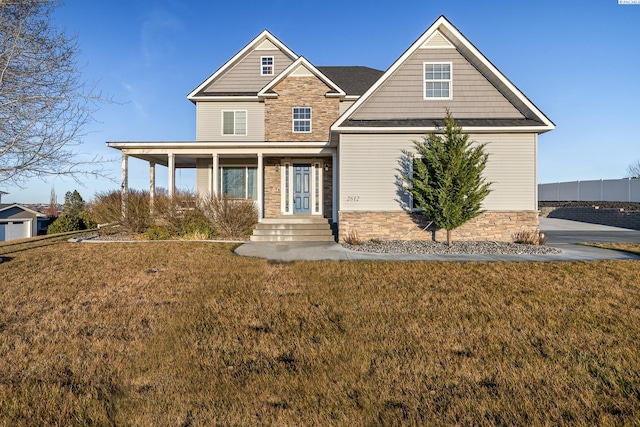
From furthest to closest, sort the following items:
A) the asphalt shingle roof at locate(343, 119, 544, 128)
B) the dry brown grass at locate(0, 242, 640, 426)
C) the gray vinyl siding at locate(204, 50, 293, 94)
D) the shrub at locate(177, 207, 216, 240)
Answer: the gray vinyl siding at locate(204, 50, 293, 94), the shrub at locate(177, 207, 216, 240), the asphalt shingle roof at locate(343, 119, 544, 128), the dry brown grass at locate(0, 242, 640, 426)

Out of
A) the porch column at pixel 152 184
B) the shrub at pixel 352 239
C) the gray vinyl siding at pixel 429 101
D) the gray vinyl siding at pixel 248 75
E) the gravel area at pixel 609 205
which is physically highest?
the gray vinyl siding at pixel 248 75

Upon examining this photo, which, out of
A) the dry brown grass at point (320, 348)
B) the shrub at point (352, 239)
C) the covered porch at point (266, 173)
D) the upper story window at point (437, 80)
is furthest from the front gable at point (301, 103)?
the dry brown grass at point (320, 348)

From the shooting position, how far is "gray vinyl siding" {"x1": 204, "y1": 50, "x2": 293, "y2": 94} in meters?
17.1

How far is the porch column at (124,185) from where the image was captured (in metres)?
12.8

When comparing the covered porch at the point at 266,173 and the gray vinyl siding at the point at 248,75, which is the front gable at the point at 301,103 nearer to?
the covered porch at the point at 266,173

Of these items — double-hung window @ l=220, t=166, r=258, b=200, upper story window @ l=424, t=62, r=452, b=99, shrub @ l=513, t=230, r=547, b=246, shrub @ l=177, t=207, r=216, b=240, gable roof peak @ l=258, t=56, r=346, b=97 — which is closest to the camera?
shrub @ l=513, t=230, r=547, b=246

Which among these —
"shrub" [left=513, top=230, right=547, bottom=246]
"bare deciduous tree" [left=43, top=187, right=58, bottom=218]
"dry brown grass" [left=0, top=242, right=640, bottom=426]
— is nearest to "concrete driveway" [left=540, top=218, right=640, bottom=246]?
"shrub" [left=513, top=230, right=547, bottom=246]

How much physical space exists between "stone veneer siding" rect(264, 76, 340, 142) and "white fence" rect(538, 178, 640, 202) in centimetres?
2309

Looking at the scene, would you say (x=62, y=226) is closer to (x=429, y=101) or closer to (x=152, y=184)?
(x=152, y=184)

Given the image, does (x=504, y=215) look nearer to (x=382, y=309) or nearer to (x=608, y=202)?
(x=382, y=309)

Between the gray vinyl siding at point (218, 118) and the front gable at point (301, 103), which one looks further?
the gray vinyl siding at point (218, 118)

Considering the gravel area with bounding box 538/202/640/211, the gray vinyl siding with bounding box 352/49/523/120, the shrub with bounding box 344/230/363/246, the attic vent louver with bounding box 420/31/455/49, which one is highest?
the attic vent louver with bounding box 420/31/455/49

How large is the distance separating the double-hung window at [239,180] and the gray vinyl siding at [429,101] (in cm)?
675

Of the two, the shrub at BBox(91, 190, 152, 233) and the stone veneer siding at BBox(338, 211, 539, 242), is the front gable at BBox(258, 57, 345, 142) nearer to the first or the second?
the stone veneer siding at BBox(338, 211, 539, 242)
